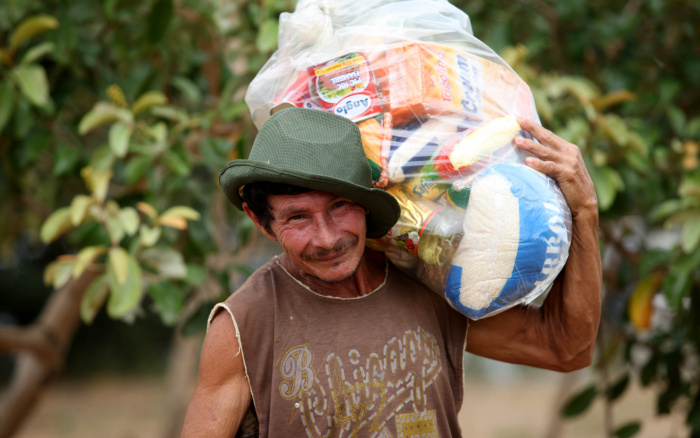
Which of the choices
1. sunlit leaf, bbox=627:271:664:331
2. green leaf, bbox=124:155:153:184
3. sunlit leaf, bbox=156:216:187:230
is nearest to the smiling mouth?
sunlit leaf, bbox=156:216:187:230

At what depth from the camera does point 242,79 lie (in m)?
2.66

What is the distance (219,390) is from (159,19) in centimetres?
→ 161

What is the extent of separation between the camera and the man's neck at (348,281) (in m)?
1.49

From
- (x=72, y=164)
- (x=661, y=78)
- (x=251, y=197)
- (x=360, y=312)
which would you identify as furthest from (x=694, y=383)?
(x=72, y=164)

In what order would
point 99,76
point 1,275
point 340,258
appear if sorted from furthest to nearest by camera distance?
point 1,275 → point 99,76 → point 340,258

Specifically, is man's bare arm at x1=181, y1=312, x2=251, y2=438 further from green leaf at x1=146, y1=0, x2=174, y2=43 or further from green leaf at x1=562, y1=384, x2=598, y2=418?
green leaf at x1=562, y1=384, x2=598, y2=418

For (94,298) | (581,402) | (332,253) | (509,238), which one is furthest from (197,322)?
(581,402)

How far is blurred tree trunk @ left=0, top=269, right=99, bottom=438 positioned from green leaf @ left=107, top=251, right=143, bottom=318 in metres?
1.21

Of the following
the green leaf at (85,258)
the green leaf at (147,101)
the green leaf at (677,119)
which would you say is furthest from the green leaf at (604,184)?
the green leaf at (85,258)

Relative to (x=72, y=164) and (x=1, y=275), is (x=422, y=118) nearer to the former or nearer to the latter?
(x=72, y=164)

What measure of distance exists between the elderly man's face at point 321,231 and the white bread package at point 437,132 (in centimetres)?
12

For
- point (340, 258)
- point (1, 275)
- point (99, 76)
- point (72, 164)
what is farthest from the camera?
point (1, 275)

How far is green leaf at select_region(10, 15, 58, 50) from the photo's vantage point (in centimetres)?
234

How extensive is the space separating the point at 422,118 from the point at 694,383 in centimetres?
225
